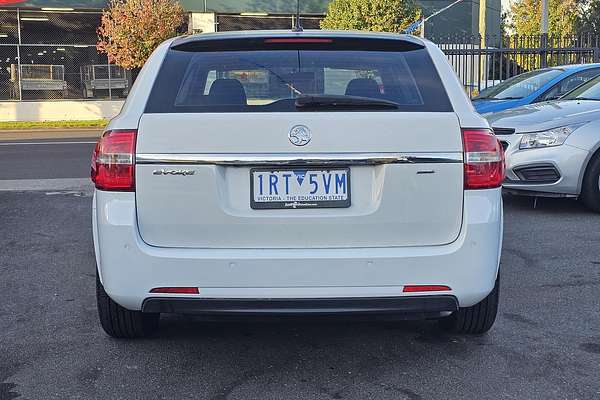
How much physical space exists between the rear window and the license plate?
0.31 metres

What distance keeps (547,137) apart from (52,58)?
21.7 metres

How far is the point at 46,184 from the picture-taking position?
34.3 feet

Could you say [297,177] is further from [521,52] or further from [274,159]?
[521,52]

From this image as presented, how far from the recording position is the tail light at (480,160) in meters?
3.54

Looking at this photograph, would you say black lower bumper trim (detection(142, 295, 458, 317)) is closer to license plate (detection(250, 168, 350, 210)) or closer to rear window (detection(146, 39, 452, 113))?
license plate (detection(250, 168, 350, 210))

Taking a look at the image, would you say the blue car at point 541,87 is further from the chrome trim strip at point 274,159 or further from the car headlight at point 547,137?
the chrome trim strip at point 274,159

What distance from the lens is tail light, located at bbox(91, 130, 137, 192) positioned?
11.4 feet

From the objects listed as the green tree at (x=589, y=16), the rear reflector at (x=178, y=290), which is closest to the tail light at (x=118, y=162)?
the rear reflector at (x=178, y=290)

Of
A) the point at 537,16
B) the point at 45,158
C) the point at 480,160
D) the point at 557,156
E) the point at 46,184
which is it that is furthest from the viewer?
the point at 537,16

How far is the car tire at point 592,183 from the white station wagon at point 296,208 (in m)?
4.68

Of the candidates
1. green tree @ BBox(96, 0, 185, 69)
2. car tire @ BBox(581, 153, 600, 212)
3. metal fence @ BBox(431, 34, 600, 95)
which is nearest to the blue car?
car tire @ BBox(581, 153, 600, 212)

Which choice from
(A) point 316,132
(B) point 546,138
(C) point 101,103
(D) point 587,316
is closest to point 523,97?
(B) point 546,138

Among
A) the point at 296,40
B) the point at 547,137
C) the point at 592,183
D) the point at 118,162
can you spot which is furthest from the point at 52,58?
the point at 118,162

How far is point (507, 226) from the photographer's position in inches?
293
